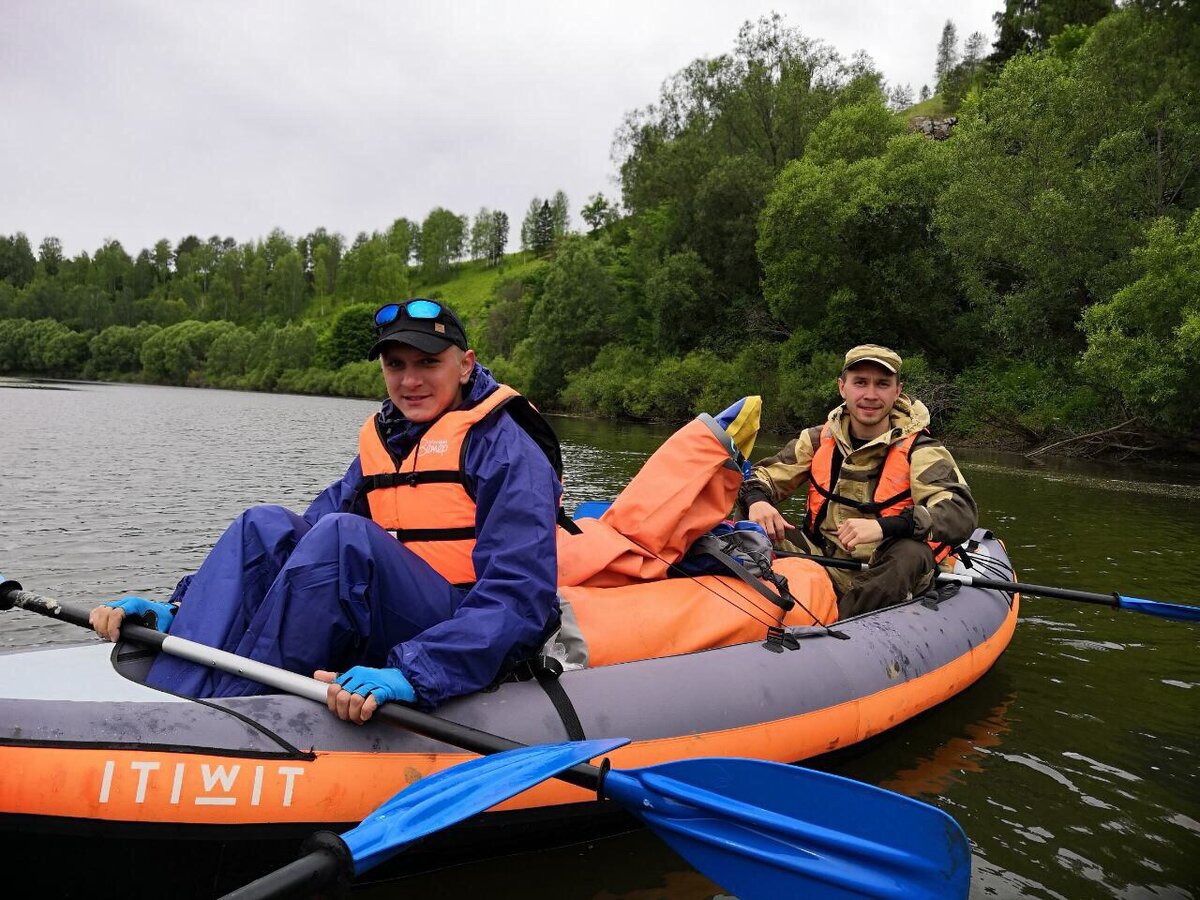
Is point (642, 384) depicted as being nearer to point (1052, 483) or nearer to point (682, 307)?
point (682, 307)

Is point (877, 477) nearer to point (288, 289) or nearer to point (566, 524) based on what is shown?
point (566, 524)

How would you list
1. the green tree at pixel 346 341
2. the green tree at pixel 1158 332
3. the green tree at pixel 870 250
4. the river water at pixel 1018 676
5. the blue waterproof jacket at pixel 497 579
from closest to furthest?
the blue waterproof jacket at pixel 497 579 < the river water at pixel 1018 676 < the green tree at pixel 1158 332 < the green tree at pixel 870 250 < the green tree at pixel 346 341

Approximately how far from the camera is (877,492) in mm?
4965

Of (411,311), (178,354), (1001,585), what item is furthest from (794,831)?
(178,354)

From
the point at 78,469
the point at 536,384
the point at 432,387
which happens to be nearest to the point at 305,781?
the point at 432,387

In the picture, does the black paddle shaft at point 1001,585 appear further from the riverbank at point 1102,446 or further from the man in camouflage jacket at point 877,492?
the riverbank at point 1102,446

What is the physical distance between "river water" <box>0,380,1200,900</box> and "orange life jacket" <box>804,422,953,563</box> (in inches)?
44.0

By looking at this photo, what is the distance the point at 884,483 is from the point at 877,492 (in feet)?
0.21

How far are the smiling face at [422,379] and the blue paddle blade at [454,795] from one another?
139 centimetres

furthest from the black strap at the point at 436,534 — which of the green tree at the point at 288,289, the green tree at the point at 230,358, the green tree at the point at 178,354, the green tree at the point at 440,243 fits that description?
the green tree at the point at 288,289

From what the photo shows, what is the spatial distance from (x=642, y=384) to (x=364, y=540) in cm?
2948

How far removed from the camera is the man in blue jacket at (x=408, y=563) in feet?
9.14

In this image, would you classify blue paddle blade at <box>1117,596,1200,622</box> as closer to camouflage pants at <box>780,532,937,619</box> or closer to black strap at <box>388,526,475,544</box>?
camouflage pants at <box>780,532,937,619</box>

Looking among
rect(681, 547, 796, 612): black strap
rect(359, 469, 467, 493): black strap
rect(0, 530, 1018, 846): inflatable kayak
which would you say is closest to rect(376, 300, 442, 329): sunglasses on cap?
rect(359, 469, 467, 493): black strap
